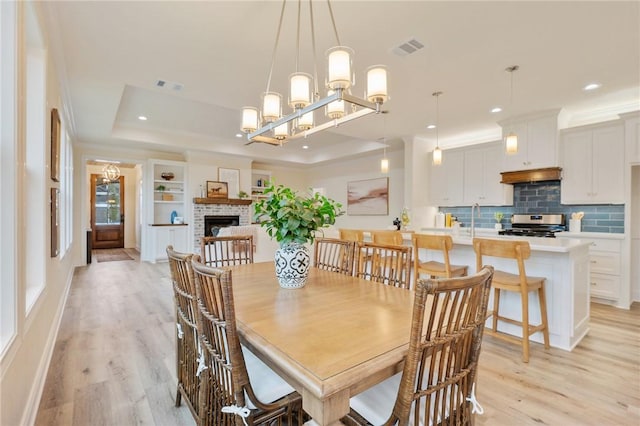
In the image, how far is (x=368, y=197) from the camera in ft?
24.9

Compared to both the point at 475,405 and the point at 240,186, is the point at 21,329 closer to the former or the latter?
the point at 475,405

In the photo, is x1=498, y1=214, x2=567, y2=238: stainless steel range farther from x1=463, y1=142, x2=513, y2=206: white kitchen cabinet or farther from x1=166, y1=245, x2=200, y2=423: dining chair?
x1=166, y1=245, x2=200, y2=423: dining chair

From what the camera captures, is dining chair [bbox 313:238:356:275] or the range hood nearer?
dining chair [bbox 313:238:356:275]

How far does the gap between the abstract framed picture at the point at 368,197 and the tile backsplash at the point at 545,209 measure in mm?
1498

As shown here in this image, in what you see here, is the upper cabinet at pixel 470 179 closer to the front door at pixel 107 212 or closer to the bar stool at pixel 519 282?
the bar stool at pixel 519 282

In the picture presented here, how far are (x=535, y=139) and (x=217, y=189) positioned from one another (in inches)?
255

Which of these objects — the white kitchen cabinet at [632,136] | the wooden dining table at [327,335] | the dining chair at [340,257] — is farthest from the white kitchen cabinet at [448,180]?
the wooden dining table at [327,335]

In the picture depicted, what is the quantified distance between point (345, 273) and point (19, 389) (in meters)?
1.89

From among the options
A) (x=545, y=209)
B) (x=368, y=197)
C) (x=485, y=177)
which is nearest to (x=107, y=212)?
(x=368, y=197)

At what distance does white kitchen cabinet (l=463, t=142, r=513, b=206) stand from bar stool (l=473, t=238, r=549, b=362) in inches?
110

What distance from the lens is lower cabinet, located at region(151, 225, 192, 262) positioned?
686 centimetres

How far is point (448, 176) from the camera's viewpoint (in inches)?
228

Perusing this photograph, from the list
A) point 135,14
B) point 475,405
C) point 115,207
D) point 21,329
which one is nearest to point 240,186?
point 115,207

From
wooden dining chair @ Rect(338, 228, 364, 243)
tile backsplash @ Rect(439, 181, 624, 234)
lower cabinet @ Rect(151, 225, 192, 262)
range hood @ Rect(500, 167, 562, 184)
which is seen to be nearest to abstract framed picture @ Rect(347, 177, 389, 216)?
tile backsplash @ Rect(439, 181, 624, 234)
